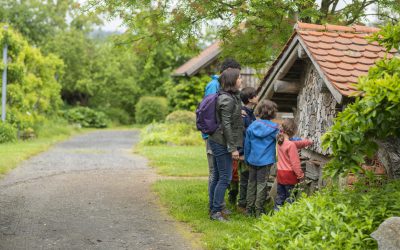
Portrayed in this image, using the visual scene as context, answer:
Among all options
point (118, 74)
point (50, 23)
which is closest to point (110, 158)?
point (118, 74)

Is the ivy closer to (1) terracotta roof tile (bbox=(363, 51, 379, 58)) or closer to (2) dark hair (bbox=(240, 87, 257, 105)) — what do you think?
(1) terracotta roof tile (bbox=(363, 51, 379, 58))

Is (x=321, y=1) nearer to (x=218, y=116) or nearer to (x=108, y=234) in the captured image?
(x=218, y=116)

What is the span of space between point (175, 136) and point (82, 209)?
41.6ft

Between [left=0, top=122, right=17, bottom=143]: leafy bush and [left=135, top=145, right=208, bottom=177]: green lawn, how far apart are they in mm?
4553

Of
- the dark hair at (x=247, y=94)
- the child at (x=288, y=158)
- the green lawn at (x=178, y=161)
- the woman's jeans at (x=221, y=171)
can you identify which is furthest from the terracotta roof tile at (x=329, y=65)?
the green lawn at (x=178, y=161)

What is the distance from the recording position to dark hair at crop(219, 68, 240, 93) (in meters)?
7.04

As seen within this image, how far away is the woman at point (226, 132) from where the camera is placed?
22.7 ft

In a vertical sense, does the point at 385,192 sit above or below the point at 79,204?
above

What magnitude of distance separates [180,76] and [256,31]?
66.3 ft

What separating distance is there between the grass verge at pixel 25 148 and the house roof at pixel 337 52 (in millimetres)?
7254

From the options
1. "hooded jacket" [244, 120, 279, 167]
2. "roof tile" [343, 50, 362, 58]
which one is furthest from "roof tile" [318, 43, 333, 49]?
"hooded jacket" [244, 120, 279, 167]

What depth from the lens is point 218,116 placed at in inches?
278

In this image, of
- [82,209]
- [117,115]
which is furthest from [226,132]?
[117,115]

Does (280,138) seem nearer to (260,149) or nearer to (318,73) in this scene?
(260,149)
